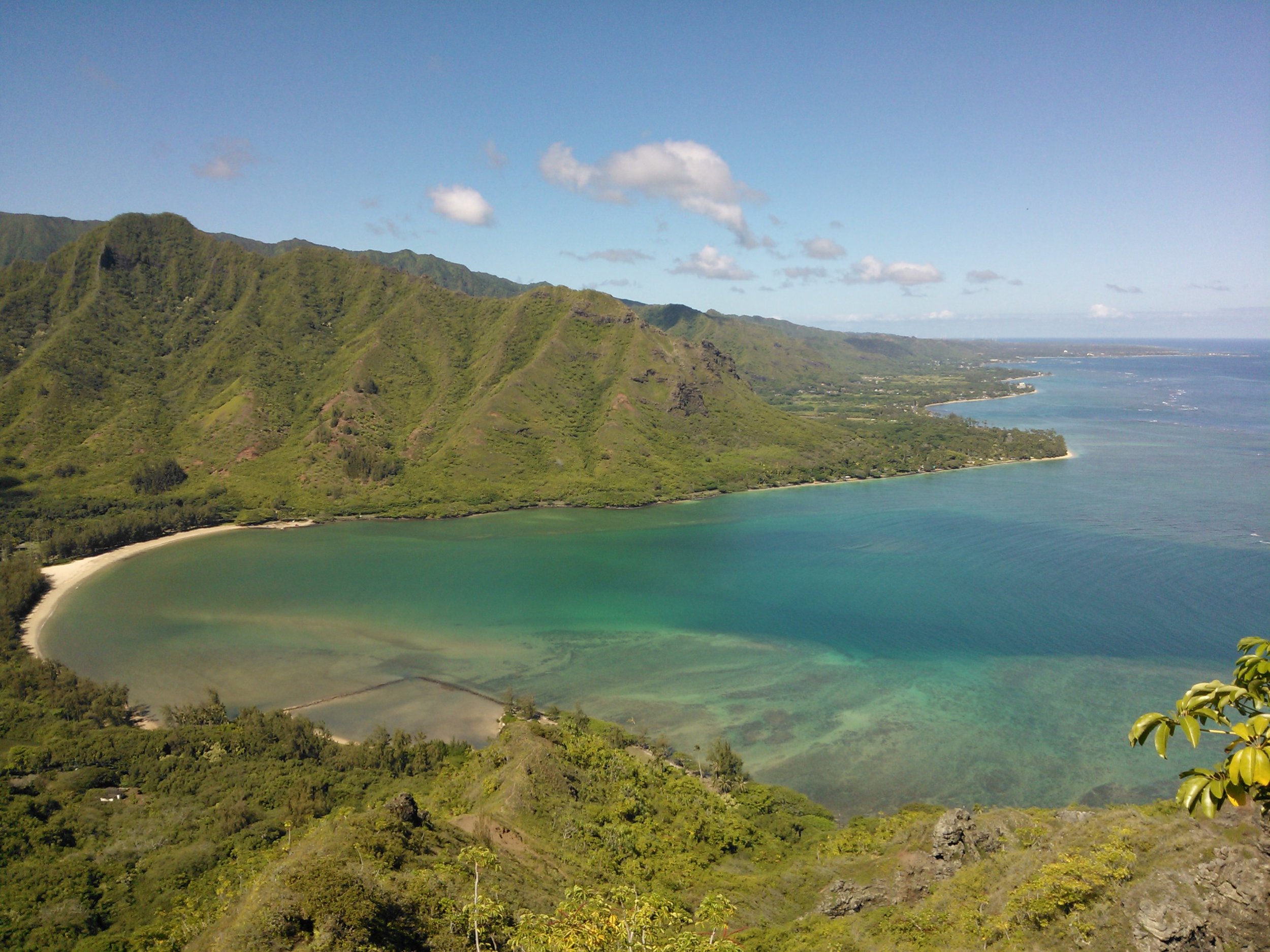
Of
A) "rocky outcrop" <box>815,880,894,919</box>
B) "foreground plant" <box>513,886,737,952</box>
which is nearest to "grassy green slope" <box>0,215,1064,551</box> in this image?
"rocky outcrop" <box>815,880,894,919</box>

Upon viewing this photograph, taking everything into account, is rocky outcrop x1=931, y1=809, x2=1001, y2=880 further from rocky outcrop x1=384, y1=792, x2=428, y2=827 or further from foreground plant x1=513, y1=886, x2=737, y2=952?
rocky outcrop x1=384, y1=792, x2=428, y2=827

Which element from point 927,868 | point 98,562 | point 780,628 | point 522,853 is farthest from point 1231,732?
point 98,562

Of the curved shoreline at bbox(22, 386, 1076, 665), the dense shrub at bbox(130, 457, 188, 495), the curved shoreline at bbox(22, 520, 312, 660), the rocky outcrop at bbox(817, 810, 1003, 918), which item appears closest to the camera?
the rocky outcrop at bbox(817, 810, 1003, 918)

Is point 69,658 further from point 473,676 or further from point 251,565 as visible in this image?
point 473,676

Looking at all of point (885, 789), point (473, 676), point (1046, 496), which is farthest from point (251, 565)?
point (1046, 496)

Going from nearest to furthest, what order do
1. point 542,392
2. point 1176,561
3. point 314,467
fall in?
1. point 1176,561
2. point 314,467
3. point 542,392

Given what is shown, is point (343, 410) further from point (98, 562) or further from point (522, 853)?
point (522, 853)
